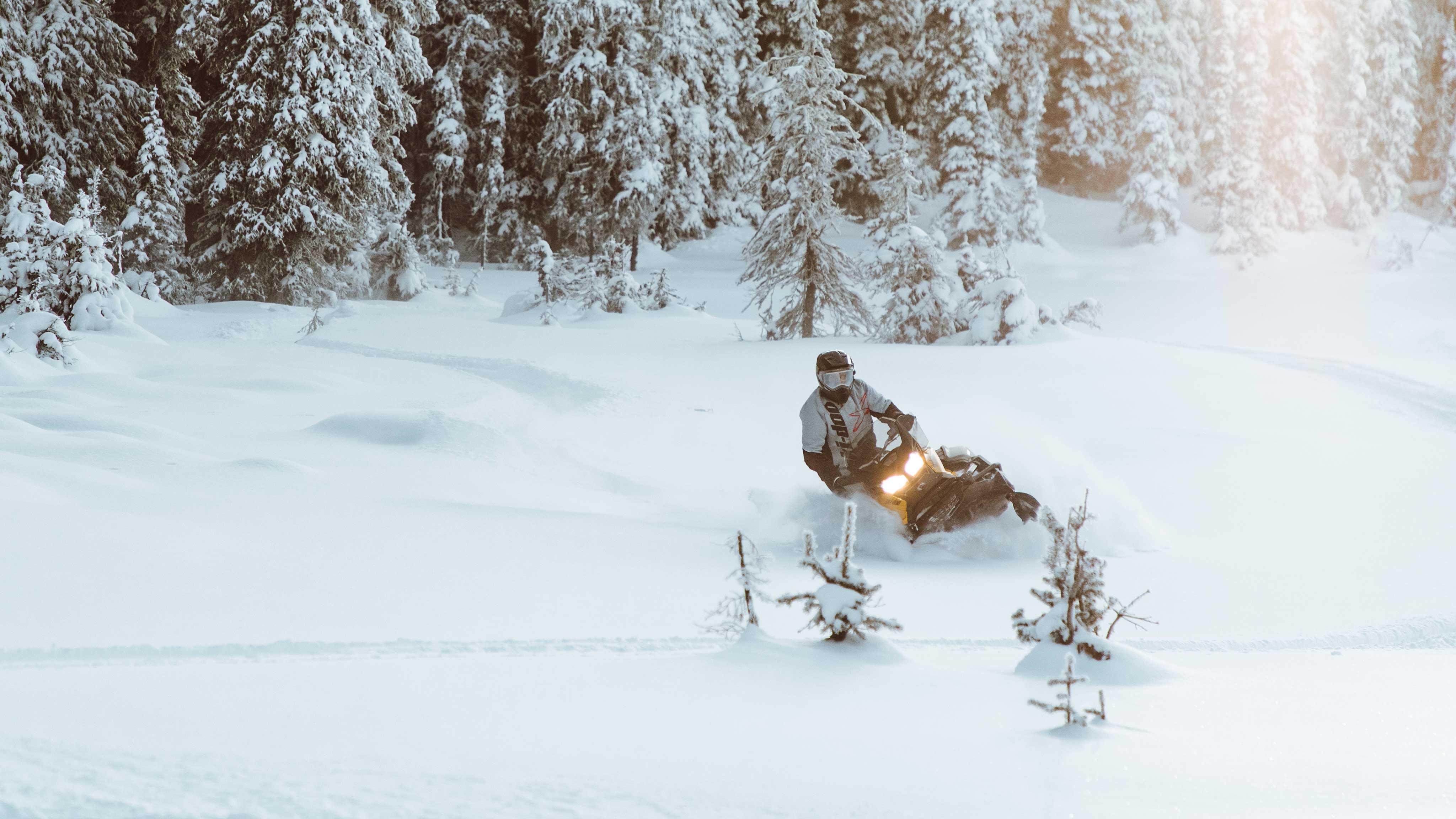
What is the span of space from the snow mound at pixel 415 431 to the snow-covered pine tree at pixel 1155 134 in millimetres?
28117

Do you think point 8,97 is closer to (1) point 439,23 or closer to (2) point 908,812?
(1) point 439,23

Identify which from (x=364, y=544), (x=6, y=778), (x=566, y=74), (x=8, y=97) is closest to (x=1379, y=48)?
(x=566, y=74)

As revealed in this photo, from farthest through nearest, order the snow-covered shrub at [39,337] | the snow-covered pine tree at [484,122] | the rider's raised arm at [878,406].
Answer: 1. the snow-covered pine tree at [484,122]
2. the snow-covered shrub at [39,337]
3. the rider's raised arm at [878,406]

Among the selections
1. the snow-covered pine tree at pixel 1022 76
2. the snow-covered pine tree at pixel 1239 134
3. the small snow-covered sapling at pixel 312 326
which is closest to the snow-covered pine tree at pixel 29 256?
the small snow-covered sapling at pixel 312 326

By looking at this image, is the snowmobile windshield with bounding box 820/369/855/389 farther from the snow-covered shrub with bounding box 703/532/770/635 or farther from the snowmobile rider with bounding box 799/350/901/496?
the snow-covered shrub with bounding box 703/532/770/635

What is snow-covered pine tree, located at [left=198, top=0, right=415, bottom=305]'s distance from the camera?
67.8 ft

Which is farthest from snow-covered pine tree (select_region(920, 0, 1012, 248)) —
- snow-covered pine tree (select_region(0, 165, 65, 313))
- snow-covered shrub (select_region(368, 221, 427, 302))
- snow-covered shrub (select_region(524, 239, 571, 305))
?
snow-covered pine tree (select_region(0, 165, 65, 313))

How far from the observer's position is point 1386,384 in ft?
52.1

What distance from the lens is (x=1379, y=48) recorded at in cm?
3731

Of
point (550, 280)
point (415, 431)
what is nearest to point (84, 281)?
point (415, 431)

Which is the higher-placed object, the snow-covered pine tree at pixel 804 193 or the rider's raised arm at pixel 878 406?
the snow-covered pine tree at pixel 804 193

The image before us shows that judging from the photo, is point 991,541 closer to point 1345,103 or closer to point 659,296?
point 659,296

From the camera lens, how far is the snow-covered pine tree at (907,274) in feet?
59.8

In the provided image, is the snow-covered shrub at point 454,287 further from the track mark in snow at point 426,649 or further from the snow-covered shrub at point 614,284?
the track mark in snow at point 426,649
